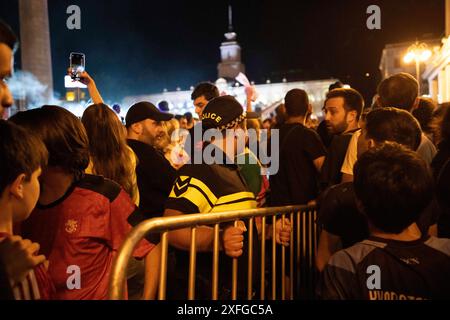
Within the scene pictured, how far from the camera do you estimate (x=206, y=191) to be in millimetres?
2664

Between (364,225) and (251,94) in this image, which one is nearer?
(364,225)

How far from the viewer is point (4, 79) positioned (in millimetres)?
1929

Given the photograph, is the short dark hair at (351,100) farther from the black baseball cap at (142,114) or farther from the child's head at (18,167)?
the child's head at (18,167)

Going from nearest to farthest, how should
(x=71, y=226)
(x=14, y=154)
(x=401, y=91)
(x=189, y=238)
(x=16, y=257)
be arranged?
1. (x=16, y=257)
2. (x=14, y=154)
3. (x=71, y=226)
4. (x=189, y=238)
5. (x=401, y=91)

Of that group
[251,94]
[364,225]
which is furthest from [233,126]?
[251,94]

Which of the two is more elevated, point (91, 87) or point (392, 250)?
point (91, 87)

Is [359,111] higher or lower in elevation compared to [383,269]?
higher

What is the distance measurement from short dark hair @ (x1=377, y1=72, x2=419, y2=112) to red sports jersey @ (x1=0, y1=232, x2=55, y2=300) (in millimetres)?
3592

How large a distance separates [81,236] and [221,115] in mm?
1374

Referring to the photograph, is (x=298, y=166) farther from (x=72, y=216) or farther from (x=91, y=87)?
(x=72, y=216)

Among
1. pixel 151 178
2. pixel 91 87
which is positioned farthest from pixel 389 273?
pixel 91 87

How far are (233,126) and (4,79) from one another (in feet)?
5.29
